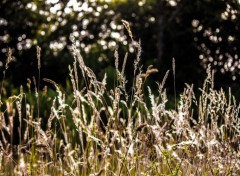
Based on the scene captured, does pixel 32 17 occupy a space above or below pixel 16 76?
above

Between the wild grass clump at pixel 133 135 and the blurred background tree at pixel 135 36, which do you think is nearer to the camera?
the wild grass clump at pixel 133 135

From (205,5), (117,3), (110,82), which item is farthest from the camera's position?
(117,3)

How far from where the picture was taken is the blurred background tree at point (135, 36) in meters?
7.41

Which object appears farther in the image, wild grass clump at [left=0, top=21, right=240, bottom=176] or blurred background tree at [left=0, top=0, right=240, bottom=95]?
blurred background tree at [left=0, top=0, right=240, bottom=95]

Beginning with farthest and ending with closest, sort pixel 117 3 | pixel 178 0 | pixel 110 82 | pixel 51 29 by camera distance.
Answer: pixel 51 29 < pixel 117 3 < pixel 178 0 < pixel 110 82

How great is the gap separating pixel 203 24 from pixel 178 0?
71 centimetres

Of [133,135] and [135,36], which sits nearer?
[133,135]

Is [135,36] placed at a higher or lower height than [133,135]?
higher

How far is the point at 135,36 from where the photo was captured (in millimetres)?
9164

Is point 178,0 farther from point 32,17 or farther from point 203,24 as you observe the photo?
point 32,17

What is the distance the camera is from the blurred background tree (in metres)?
7.41

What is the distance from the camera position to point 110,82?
6.90 meters

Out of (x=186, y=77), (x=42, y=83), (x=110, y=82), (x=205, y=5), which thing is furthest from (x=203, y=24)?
(x=42, y=83)

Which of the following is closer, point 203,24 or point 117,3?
point 203,24
